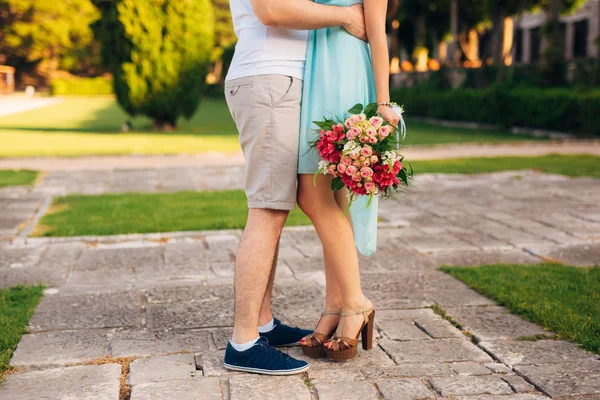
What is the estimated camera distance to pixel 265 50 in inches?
105

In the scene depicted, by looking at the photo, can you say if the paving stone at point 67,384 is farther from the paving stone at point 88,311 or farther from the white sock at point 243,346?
the paving stone at point 88,311

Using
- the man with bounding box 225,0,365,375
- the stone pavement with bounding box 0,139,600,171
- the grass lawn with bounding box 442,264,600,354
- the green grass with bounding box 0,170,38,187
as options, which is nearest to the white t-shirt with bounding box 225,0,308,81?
the man with bounding box 225,0,365,375

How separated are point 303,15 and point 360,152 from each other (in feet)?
1.65

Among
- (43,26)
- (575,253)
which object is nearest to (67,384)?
(575,253)

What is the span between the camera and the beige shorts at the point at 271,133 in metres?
2.66

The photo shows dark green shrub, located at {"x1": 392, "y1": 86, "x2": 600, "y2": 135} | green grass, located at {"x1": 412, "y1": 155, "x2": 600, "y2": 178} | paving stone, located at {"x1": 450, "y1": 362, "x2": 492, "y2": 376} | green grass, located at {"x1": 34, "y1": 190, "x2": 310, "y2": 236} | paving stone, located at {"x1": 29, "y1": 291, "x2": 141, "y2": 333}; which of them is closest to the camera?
paving stone, located at {"x1": 450, "y1": 362, "x2": 492, "y2": 376}

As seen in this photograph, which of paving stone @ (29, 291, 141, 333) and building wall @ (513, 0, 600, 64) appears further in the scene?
building wall @ (513, 0, 600, 64)

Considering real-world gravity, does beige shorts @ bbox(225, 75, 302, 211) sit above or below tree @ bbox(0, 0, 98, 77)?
below

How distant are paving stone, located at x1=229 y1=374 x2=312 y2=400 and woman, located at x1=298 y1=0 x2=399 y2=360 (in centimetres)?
26

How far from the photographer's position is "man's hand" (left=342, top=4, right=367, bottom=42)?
8.89 feet

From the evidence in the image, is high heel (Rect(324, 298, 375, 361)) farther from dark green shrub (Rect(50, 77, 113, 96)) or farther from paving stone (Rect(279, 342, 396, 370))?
dark green shrub (Rect(50, 77, 113, 96))

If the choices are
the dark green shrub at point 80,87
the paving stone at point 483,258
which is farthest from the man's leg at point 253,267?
the dark green shrub at point 80,87

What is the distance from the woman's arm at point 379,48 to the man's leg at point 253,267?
1.72 ft

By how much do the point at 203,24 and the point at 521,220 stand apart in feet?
43.9
